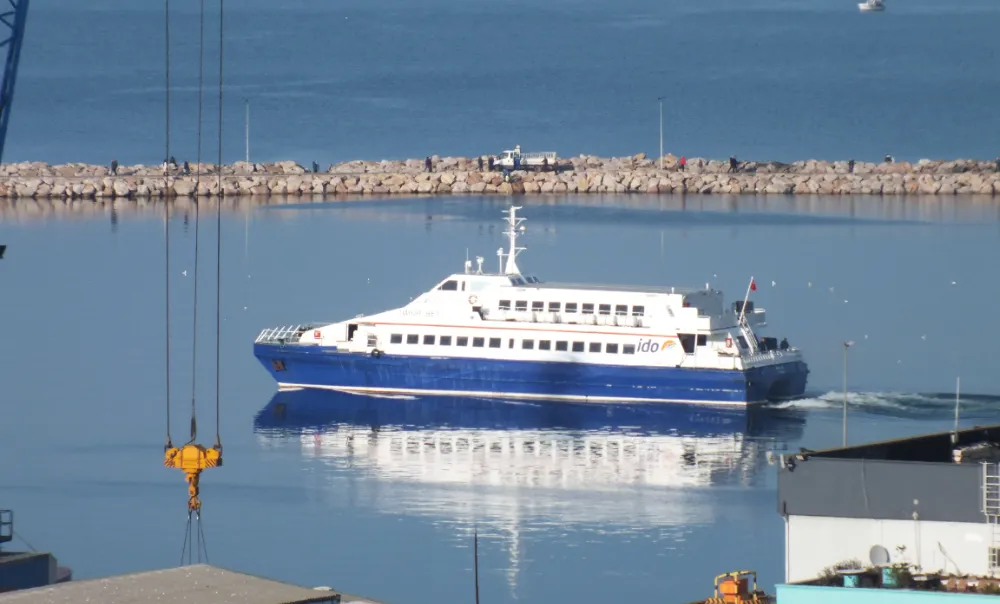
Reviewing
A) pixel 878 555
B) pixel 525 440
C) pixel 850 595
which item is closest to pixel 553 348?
pixel 525 440

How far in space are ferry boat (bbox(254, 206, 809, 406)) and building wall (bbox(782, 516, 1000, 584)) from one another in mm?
25054

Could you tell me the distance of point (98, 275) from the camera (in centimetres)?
7831

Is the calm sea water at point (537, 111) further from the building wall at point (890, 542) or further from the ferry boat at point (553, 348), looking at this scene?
the building wall at point (890, 542)

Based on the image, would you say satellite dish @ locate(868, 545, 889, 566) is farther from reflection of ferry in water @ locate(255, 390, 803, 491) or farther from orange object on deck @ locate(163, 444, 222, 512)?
reflection of ferry in water @ locate(255, 390, 803, 491)

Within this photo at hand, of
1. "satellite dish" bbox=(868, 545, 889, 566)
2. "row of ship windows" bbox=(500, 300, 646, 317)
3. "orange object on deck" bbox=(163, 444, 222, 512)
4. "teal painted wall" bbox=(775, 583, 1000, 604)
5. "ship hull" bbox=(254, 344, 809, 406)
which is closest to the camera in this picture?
"teal painted wall" bbox=(775, 583, 1000, 604)

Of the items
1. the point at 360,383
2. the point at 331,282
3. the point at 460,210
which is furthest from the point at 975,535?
the point at 460,210

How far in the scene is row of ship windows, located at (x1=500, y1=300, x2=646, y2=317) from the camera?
4962 cm

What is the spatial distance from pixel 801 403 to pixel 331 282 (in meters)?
27.2

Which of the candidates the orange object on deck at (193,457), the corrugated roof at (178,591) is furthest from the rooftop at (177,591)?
the orange object on deck at (193,457)

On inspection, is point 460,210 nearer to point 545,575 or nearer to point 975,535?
point 545,575

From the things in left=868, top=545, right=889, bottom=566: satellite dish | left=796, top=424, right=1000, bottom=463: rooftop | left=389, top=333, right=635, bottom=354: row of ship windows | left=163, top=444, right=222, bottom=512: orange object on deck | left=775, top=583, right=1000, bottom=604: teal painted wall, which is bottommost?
left=775, top=583, right=1000, bottom=604: teal painted wall

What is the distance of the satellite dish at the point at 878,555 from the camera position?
896 inches

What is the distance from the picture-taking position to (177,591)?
79.1 feet

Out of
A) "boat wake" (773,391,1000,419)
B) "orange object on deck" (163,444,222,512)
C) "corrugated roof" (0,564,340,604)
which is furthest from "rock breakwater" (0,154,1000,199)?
"corrugated roof" (0,564,340,604)
